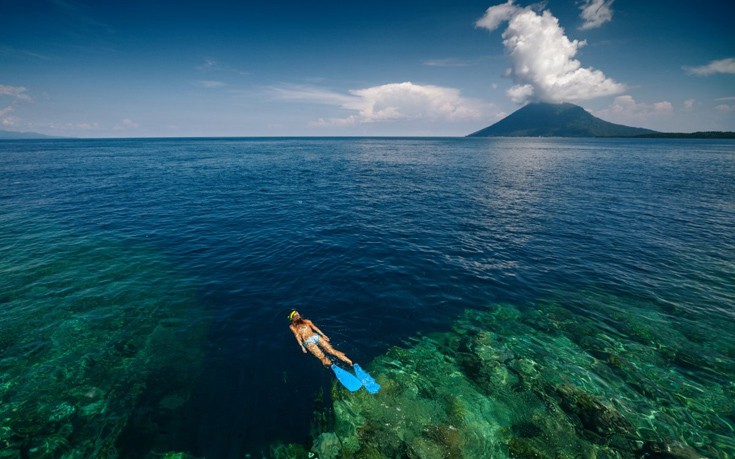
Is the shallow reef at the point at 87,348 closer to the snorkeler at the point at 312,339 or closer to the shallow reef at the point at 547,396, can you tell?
the snorkeler at the point at 312,339

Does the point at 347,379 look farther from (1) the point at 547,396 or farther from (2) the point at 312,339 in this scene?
(1) the point at 547,396

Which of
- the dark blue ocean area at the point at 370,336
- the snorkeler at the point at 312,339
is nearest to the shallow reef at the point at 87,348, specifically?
the dark blue ocean area at the point at 370,336

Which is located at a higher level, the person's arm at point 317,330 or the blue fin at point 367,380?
the person's arm at point 317,330

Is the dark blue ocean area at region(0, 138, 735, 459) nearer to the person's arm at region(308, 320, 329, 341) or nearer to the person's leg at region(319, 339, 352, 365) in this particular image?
the person's leg at region(319, 339, 352, 365)

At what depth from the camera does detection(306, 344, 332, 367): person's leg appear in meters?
16.0

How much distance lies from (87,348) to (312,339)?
13.0 meters

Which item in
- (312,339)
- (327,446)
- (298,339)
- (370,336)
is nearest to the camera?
(327,446)

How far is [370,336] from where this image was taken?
717 inches

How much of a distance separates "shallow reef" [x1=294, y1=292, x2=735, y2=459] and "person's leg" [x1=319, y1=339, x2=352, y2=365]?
1.73 metres

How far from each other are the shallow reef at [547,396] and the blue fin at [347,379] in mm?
367

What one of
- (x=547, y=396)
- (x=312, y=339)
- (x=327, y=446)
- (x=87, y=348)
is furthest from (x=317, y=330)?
(x=87, y=348)

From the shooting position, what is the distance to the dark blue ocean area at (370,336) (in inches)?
487

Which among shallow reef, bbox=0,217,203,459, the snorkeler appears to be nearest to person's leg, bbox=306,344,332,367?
the snorkeler

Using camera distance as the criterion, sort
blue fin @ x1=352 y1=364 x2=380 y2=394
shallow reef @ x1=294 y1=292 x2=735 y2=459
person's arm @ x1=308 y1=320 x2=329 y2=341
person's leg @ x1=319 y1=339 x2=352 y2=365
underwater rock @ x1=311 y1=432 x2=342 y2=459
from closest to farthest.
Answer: underwater rock @ x1=311 y1=432 x2=342 y2=459, shallow reef @ x1=294 y1=292 x2=735 y2=459, blue fin @ x1=352 y1=364 x2=380 y2=394, person's leg @ x1=319 y1=339 x2=352 y2=365, person's arm @ x1=308 y1=320 x2=329 y2=341
